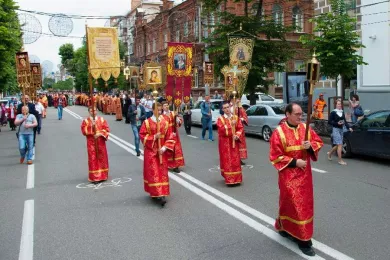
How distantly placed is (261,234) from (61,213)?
3246 millimetres

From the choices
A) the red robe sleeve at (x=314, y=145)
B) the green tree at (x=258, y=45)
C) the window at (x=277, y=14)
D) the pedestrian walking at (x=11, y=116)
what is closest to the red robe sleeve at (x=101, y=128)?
the red robe sleeve at (x=314, y=145)

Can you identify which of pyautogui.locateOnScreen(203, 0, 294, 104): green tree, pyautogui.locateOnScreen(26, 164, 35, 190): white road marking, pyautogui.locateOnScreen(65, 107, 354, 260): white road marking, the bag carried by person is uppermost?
pyautogui.locateOnScreen(203, 0, 294, 104): green tree

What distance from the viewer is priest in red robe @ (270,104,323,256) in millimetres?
5113

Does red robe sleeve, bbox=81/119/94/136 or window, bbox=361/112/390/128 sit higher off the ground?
red robe sleeve, bbox=81/119/94/136

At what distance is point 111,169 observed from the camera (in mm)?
11062

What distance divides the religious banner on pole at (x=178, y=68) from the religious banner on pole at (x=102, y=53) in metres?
1.72

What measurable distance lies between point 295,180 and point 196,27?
114 feet

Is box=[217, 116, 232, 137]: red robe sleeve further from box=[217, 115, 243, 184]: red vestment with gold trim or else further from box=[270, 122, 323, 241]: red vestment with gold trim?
box=[270, 122, 323, 241]: red vestment with gold trim

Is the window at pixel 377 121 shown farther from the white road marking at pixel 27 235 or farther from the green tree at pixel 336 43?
the white road marking at pixel 27 235

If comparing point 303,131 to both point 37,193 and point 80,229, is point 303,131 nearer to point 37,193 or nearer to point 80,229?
point 80,229

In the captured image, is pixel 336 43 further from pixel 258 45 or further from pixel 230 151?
pixel 230 151

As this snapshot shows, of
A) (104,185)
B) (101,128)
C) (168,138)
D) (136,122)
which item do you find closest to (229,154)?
(168,138)

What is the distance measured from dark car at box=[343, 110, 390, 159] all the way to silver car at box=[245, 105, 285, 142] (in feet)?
14.1

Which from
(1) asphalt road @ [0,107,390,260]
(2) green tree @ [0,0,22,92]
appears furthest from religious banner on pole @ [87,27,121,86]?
(2) green tree @ [0,0,22,92]
